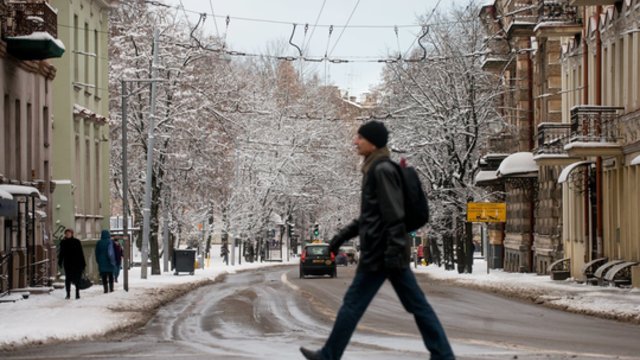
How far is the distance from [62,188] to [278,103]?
56.6 metres

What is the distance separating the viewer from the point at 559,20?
47531 mm

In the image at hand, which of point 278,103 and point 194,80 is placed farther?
point 278,103

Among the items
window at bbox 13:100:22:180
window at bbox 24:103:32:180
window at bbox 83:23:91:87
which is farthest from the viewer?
window at bbox 83:23:91:87

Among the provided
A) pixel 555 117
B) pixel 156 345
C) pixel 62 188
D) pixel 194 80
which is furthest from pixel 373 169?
pixel 194 80

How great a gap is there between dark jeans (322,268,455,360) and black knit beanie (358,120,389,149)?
1.02 metres

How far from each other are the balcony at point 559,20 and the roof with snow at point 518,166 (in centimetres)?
769

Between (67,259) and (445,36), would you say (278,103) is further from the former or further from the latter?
(67,259)

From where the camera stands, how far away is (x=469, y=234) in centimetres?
5772

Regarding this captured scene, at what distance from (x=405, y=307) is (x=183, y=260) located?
45.8 metres

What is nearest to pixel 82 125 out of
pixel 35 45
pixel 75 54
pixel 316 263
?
pixel 75 54

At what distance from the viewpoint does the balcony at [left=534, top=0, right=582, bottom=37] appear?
47250 mm

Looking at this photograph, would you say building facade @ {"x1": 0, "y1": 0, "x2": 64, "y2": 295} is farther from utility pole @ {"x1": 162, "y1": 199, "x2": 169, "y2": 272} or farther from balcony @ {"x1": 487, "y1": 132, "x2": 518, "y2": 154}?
balcony @ {"x1": 487, "y1": 132, "x2": 518, "y2": 154}

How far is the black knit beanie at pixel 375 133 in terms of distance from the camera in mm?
11484

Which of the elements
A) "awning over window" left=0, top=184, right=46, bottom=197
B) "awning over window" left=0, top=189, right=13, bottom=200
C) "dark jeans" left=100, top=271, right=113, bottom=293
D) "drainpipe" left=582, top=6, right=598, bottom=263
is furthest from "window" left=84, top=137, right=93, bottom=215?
"awning over window" left=0, top=189, right=13, bottom=200
